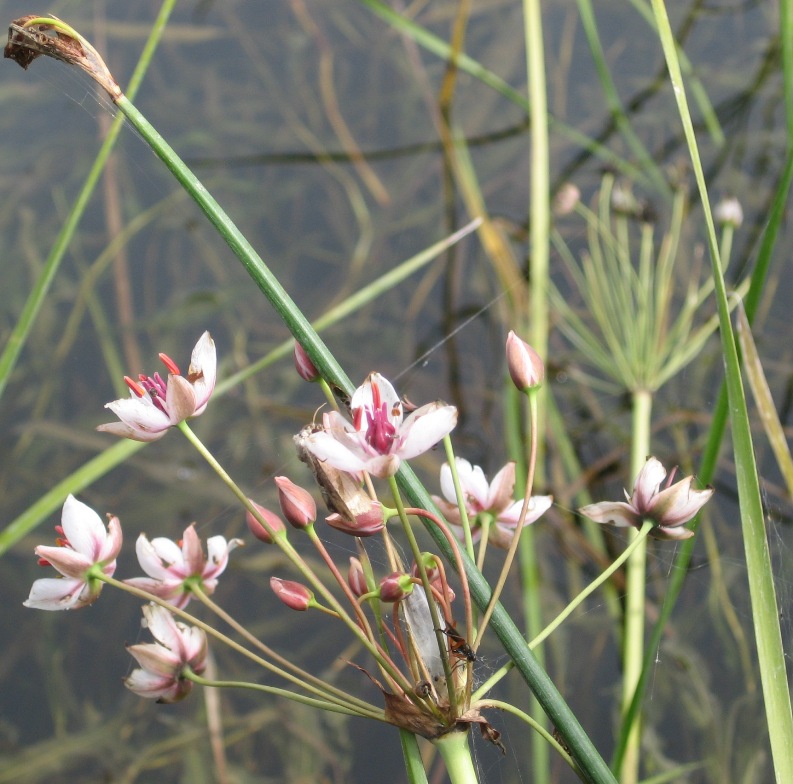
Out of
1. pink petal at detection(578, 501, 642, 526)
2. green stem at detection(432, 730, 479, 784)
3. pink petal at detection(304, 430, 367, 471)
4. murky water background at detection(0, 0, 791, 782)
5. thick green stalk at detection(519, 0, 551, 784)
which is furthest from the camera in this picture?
thick green stalk at detection(519, 0, 551, 784)

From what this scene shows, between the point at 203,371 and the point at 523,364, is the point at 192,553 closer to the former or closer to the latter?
the point at 203,371

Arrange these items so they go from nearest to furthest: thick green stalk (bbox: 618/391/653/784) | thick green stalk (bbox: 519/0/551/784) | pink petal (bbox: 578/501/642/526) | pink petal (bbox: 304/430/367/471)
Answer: pink petal (bbox: 304/430/367/471)
pink petal (bbox: 578/501/642/526)
thick green stalk (bbox: 618/391/653/784)
thick green stalk (bbox: 519/0/551/784)

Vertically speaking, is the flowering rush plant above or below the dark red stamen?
below

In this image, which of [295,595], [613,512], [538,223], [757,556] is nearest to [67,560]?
[295,595]

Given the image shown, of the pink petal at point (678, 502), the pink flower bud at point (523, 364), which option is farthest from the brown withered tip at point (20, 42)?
the pink petal at point (678, 502)

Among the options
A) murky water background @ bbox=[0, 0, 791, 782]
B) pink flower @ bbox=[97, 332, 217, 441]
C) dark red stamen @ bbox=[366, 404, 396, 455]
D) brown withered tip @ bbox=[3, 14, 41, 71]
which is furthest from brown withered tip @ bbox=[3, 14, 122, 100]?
murky water background @ bbox=[0, 0, 791, 782]

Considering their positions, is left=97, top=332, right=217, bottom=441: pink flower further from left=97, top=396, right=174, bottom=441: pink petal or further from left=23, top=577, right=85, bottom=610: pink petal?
left=23, top=577, right=85, bottom=610: pink petal
